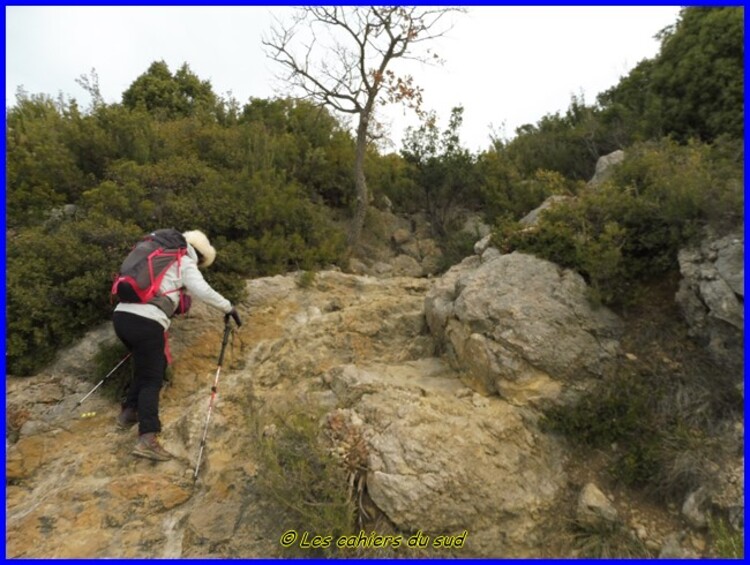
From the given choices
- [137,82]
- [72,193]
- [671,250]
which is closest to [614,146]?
[671,250]

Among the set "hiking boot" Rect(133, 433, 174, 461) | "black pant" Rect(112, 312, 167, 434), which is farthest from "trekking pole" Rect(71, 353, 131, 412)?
"hiking boot" Rect(133, 433, 174, 461)

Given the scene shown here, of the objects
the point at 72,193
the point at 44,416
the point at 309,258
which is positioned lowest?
the point at 44,416

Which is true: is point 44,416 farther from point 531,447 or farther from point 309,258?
point 531,447

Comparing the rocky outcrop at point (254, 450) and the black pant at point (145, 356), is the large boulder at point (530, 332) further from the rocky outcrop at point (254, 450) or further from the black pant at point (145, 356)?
the black pant at point (145, 356)

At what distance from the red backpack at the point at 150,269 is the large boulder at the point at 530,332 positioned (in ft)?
10.0

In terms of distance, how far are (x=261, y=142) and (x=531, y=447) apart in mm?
8421

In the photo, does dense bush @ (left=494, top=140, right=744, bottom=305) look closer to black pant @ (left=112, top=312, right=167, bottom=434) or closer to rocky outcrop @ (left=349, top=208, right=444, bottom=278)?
rocky outcrop @ (left=349, top=208, right=444, bottom=278)

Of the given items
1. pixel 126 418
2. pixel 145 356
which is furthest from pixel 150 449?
pixel 145 356

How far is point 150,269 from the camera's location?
5.07 m

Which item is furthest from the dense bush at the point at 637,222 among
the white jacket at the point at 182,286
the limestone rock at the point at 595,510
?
the white jacket at the point at 182,286

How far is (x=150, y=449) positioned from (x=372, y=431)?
7.41 feet

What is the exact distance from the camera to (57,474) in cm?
508

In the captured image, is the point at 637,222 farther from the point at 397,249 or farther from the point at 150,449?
the point at 397,249

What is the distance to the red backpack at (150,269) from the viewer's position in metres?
5.02
